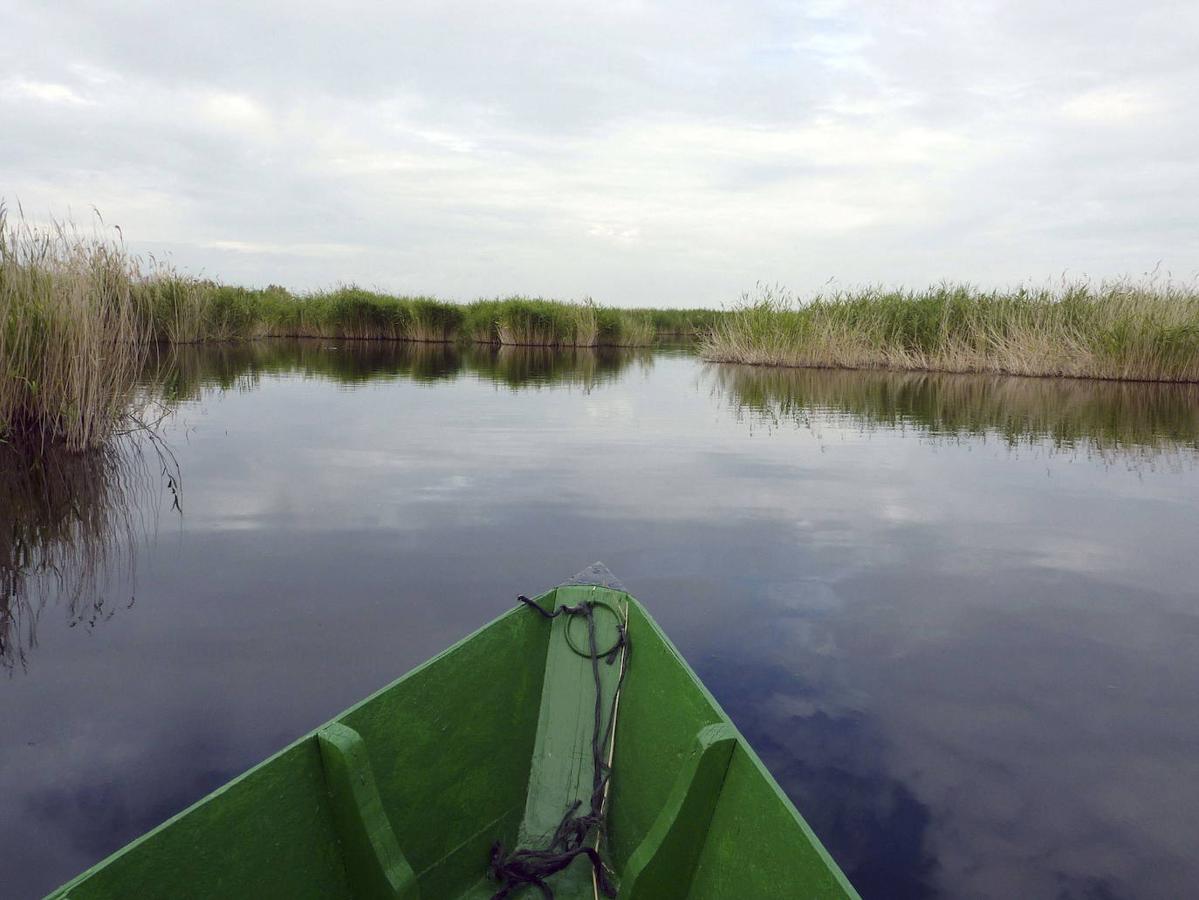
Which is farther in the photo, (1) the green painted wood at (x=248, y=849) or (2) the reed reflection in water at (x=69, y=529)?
(2) the reed reflection in water at (x=69, y=529)

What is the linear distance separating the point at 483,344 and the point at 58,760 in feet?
98.6

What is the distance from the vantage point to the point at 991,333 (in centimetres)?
1845

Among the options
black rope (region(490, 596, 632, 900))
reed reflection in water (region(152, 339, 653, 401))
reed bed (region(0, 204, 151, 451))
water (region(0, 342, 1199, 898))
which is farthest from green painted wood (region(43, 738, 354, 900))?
reed reflection in water (region(152, 339, 653, 401))

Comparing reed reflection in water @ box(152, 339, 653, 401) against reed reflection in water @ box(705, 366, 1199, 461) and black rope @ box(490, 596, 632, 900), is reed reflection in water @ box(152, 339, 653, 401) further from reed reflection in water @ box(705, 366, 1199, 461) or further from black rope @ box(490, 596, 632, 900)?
black rope @ box(490, 596, 632, 900)

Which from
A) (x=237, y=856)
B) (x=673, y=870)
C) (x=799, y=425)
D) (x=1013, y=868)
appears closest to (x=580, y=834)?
(x=673, y=870)

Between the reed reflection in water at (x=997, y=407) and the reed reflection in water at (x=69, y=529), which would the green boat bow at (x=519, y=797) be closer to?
the reed reflection in water at (x=69, y=529)

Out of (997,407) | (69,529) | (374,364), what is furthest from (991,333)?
(69,529)

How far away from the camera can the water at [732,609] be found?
2.73m

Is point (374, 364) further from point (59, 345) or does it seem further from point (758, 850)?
point (758, 850)

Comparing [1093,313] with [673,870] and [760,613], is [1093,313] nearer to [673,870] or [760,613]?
[760,613]

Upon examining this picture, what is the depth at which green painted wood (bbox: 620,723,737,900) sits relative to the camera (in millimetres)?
1874

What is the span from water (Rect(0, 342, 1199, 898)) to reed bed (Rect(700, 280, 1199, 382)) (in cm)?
684

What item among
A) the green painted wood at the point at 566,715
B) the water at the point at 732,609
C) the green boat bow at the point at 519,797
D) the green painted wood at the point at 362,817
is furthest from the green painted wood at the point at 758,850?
the water at the point at 732,609

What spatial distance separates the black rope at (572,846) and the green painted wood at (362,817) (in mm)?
393
